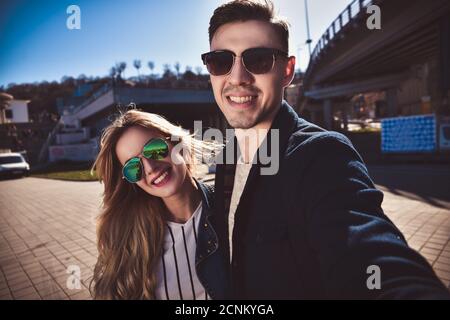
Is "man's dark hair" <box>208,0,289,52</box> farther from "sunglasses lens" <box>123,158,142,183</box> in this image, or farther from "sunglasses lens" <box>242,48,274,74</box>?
"sunglasses lens" <box>123,158,142,183</box>

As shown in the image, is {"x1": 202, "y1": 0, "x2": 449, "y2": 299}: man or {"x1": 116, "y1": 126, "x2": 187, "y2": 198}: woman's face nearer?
{"x1": 202, "y1": 0, "x2": 449, "y2": 299}: man

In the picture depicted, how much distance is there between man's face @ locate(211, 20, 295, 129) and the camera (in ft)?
5.65

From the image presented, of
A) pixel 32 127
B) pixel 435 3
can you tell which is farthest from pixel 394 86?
pixel 32 127

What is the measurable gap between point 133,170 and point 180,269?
2.54ft

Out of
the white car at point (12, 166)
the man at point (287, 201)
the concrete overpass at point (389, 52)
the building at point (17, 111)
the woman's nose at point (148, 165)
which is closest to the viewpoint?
the man at point (287, 201)

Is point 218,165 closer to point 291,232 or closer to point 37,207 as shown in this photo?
point 291,232

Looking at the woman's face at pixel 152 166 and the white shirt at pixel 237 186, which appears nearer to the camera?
the white shirt at pixel 237 186

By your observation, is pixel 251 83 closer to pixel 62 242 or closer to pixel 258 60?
pixel 258 60

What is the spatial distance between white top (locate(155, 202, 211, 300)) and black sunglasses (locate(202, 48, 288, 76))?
1.12 meters

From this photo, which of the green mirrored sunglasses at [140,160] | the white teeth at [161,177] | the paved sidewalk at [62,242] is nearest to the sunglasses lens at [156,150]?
the green mirrored sunglasses at [140,160]

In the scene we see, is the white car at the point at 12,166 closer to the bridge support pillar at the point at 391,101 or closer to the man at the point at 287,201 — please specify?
the man at the point at 287,201

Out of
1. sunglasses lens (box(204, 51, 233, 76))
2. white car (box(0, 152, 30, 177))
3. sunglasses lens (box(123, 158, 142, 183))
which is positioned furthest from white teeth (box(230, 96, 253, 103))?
white car (box(0, 152, 30, 177))

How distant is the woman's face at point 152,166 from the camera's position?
2.00m

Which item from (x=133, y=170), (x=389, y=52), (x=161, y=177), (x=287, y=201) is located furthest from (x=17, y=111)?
(x=287, y=201)
